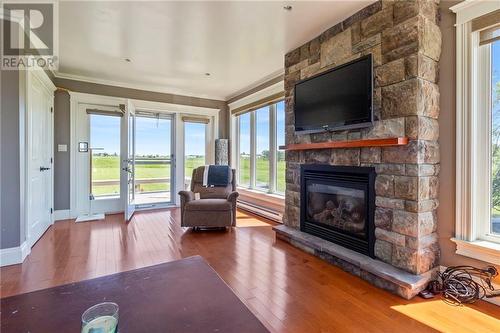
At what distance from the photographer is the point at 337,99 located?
8.55 ft

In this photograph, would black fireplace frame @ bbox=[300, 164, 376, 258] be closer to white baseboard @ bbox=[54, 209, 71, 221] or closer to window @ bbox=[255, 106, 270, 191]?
window @ bbox=[255, 106, 270, 191]

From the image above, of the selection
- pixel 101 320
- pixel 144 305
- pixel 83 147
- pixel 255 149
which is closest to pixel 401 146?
pixel 144 305

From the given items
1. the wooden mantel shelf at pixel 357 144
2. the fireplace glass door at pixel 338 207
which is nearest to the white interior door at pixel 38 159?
the wooden mantel shelf at pixel 357 144

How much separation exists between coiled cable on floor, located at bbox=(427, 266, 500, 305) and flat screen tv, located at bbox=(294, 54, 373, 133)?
1419 mm

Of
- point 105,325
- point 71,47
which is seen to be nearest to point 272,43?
point 71,47

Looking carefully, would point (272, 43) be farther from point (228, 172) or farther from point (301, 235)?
point (301, 235)

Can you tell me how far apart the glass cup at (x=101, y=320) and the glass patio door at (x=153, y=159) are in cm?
486

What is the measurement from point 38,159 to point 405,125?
14.1 feet

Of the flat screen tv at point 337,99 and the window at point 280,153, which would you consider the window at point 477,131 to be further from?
the window at point 280,153

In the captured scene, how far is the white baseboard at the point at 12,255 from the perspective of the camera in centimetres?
253

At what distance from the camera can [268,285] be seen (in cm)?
218

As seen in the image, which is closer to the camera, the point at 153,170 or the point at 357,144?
the point at 357,144

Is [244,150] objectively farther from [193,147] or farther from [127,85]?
[127,85]

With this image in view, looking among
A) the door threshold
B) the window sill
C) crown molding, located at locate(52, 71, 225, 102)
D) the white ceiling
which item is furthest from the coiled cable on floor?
crown molding, located at locate(52, 71, 225, 102)
